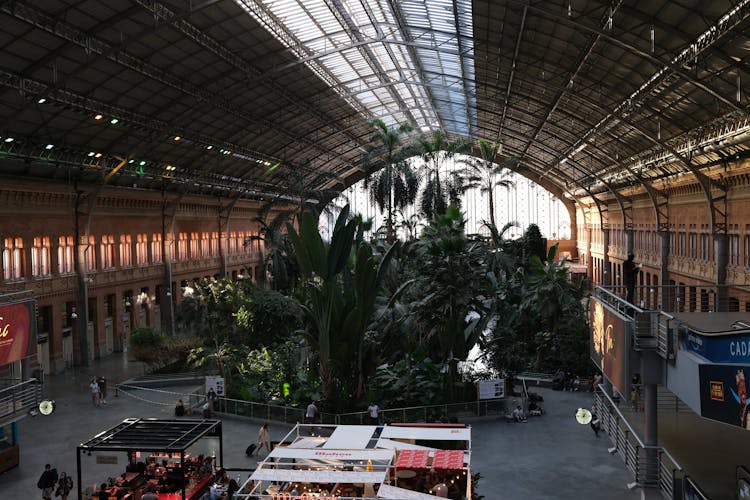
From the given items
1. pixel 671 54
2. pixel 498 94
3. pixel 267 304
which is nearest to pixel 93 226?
pixel 267 304

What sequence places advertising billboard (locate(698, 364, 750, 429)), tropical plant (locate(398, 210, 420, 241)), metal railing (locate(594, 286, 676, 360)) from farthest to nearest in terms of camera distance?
tropical plant (locate(398, 210, 420, 241)), metal railing (locate(594, 286, 676, 360)), advertising billboard (locate(698, 364, 750, 429))

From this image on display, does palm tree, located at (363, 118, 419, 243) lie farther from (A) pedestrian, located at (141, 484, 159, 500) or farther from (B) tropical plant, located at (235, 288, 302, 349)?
(A) pedestrian, located at (141, 484, 159, 500)

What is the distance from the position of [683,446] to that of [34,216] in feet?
97.4

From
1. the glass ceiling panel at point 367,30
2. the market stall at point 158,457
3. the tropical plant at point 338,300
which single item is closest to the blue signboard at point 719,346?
the market stall at point 158,457

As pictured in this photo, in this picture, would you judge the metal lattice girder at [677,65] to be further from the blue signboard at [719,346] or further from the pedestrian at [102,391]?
the pedestrian at [102,391]

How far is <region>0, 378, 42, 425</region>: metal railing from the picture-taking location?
1814 cm

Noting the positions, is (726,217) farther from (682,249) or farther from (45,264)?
(45,264)

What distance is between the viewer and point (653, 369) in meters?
13.8

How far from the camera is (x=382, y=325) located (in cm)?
2753

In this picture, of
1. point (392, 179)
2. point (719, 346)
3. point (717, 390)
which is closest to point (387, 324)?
point (719, 346)

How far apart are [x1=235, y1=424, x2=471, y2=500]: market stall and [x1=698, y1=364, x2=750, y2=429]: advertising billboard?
4458 millimetres

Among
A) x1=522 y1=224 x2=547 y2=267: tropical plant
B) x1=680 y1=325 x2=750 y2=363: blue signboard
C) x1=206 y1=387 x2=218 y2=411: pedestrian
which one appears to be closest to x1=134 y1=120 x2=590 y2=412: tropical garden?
x1=206 y1=387 x2=218 y2=411: pedestrian

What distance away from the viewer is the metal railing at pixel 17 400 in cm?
1814

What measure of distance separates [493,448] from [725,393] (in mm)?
12001
